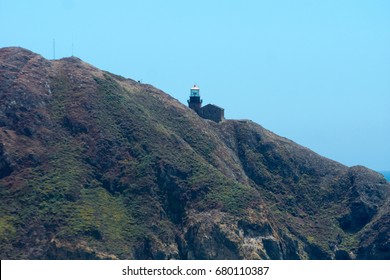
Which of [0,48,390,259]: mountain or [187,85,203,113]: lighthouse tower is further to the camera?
[187,85,203,113]: lighthouse tower

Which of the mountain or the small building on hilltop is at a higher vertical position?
the small building on hilltop

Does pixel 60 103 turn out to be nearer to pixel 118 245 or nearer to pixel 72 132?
pixel 72 132

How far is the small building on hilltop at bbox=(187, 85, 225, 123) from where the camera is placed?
14338 centimetres

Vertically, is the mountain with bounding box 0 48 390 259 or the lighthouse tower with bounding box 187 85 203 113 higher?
the lighthouse tower with bounding box 187 85 203 113

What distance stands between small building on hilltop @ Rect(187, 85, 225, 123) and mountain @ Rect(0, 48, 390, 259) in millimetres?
2730

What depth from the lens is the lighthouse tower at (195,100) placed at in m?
145

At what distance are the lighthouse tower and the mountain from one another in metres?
6.06

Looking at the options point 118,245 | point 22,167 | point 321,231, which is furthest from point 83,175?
point 321,231

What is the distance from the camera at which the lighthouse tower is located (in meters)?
145

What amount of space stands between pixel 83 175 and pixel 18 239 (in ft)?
52.3

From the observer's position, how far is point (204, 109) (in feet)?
473

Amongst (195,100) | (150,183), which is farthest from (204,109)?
(150,183)

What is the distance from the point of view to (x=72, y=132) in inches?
4663

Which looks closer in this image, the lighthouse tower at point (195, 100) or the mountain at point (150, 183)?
the mountain at point (150, 183)
